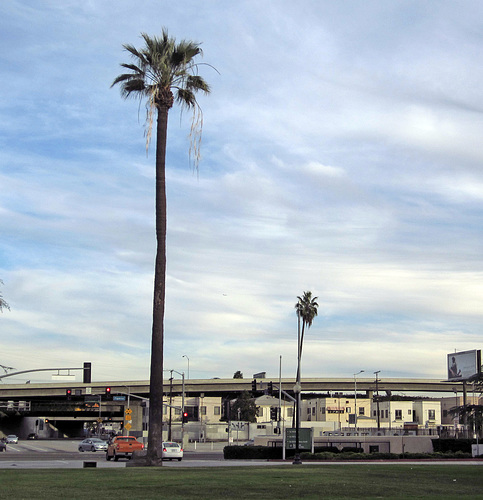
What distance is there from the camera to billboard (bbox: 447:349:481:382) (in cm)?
10031

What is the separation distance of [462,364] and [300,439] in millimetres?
60146

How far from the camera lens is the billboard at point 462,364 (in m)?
100

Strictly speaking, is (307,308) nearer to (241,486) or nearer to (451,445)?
(451,445)

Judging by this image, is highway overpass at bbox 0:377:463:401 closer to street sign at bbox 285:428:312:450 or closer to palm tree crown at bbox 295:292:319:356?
palm tree crown at bbox 295:292:319:356

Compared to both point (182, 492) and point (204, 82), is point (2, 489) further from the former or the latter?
point (204, 82)

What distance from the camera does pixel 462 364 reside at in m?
103

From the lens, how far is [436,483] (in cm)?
2162

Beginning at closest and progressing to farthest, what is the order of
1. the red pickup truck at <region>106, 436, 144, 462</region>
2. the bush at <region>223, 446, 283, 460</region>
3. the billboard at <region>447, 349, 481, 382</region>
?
the red pickup truck at <region>106, 436, 144, 462</region> < the bush at <region>223, 446, 283, 460</region> < the billboard at <region>447, 349, 481, 382</region>

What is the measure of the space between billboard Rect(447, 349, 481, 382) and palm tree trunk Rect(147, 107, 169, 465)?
2984 inches

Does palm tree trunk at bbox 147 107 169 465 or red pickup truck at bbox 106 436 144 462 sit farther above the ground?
palm tree trunk at bbox 147 107 169 465

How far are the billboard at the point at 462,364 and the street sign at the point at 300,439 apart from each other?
54.2 meters

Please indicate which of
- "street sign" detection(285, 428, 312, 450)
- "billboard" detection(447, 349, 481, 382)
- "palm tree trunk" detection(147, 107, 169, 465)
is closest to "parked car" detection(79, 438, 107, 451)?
"street sign" detection(285, 428, 312, 450)

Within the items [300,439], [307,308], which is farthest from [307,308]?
[300,439]

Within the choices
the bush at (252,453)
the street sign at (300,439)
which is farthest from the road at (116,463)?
the bush at (252,453)
